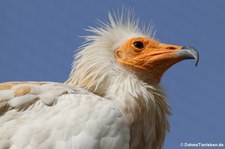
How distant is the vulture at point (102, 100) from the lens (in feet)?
24.4

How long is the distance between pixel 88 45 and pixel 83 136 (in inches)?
76.3

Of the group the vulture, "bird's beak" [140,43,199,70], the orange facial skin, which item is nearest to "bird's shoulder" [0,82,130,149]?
the vulture

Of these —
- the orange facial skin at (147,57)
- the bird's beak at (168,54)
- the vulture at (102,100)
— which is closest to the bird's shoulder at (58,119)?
the vulture at (102,100)

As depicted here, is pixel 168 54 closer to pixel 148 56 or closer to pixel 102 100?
pixel 148 56

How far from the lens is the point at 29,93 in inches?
307

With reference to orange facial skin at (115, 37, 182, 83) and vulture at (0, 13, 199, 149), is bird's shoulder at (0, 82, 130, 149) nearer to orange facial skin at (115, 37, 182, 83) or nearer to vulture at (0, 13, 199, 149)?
vulture at (0, 13, 199, 149)

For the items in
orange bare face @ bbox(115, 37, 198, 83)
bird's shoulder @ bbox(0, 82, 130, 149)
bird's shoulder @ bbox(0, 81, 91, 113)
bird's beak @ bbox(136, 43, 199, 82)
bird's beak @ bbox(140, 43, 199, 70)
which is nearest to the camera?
bird's shoulder @ bbox(0, 82, 130, 149)

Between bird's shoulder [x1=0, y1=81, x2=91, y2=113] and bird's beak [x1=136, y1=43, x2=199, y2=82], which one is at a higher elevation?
bird's beak [x1=136, y1=43, x2=199, y2=82]

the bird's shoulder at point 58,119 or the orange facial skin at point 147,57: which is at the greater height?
the orange facial skin at point 147,57

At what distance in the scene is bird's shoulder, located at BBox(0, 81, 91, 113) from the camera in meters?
7.71

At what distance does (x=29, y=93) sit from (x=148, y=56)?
1.91 metres

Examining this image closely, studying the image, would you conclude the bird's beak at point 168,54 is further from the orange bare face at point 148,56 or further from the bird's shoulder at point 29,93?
the bird's shoulder at point 29,93

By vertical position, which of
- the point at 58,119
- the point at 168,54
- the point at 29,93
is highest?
the point at 168,54

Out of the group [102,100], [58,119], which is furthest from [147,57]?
[58,119]
